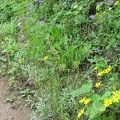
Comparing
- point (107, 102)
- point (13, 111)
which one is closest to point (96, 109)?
point (107, 102)

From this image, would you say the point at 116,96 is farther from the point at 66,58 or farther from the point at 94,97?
the point at 66,58

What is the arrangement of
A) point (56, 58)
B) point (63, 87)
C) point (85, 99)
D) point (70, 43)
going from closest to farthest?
point (85, 99) → point (63, 87) → point (56, 58) → point (70, 43)

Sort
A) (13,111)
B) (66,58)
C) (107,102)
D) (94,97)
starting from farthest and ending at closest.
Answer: (66,58)
(13,111)
(94,97)
(107,102)

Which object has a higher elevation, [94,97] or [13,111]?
[94,97]

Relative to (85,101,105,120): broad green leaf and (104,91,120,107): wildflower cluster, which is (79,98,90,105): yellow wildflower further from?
(104,91,120,107): wildflower cluster

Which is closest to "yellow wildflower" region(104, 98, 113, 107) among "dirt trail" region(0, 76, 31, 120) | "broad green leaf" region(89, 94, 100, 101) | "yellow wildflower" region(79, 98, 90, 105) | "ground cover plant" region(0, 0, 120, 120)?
"ground cover plant" region(0, 0, 120, 120)

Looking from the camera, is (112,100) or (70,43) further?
(70,43)

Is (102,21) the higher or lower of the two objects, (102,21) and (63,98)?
the higher

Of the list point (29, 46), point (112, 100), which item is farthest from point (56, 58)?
point (112, 100)

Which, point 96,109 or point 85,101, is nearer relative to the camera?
point 96,109

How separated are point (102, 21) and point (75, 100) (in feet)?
4.23

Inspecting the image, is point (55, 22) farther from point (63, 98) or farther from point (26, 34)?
point (63, 98)

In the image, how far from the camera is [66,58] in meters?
3.69

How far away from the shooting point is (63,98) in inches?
124
